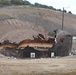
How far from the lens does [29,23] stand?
61188 millimetres

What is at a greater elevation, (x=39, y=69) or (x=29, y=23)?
(x=39, y=69)

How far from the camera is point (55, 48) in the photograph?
33000 millimetres

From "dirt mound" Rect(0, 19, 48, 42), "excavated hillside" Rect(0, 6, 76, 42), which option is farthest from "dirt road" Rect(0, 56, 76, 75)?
"dirt mound" Rect(0, 19, 48, 42)

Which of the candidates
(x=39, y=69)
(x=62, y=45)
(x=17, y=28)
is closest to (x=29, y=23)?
(x=17, y=28)

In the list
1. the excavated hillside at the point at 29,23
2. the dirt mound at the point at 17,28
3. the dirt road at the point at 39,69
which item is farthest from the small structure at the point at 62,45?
the dirt mound at the point at 17,28

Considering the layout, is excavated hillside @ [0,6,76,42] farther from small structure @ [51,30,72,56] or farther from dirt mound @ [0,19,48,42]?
small structure @ [51,30,72,56]

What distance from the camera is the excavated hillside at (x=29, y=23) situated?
166 feet

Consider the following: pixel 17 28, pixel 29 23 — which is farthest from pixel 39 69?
pixel 29 23

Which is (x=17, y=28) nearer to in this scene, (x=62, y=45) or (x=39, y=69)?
(x=62, y=45)

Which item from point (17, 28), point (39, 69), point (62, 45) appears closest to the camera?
point (39, 69)

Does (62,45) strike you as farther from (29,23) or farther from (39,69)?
(29,23)

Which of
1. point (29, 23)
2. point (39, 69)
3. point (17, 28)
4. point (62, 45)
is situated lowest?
point (29, 23)

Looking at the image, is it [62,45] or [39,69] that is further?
[62,45]

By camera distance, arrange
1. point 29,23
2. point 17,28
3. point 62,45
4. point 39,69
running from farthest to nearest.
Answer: point 29,23 → point 17,28 → point 62,45 → point 39,69
